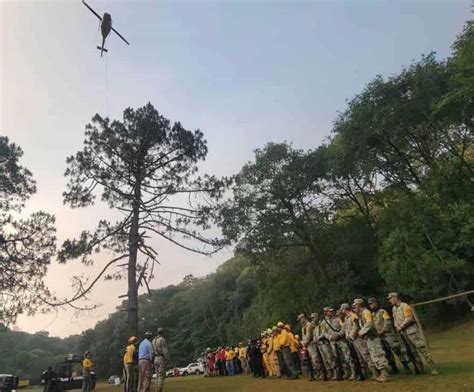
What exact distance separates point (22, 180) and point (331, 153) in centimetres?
1819

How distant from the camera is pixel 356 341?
9359 millimetres

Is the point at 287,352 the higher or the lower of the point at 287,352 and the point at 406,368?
the higher

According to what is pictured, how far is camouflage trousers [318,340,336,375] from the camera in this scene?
34.1 feet

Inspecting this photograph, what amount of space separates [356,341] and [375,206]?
84.6ft

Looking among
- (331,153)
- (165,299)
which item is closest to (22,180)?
(331,153)

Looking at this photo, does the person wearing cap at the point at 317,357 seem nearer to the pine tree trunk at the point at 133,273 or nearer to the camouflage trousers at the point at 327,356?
the camouflage trousers at the point at 327,356

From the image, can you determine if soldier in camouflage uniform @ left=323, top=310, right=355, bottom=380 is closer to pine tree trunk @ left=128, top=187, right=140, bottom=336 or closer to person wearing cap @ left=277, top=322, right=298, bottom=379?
person wearing cap @ left=277, top=322, right=298, bottom=379

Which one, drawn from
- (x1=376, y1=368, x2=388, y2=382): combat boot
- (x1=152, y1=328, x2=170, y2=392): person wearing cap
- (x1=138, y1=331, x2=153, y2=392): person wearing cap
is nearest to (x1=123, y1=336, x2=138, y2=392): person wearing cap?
(x1=152, y1=328, x2=170, y2=392): person wearing cap

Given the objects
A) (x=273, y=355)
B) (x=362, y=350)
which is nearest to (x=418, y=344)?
(x=362, y=350)

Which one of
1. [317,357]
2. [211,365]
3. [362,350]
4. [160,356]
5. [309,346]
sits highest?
[211,365]

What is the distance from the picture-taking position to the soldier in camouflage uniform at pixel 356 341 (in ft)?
30.4

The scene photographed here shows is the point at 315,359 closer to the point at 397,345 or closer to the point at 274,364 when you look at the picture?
the point at 397,345

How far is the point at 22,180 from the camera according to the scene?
20.6 metres

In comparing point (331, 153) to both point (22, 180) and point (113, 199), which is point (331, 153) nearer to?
point (113, 199)
